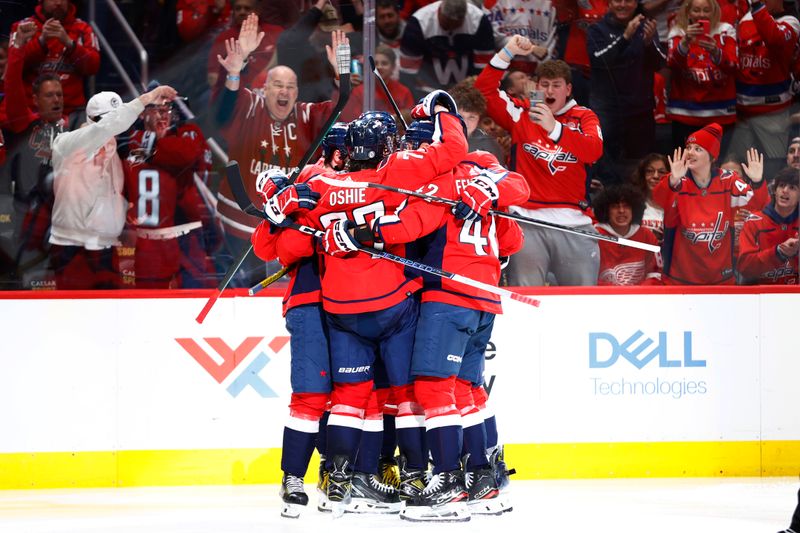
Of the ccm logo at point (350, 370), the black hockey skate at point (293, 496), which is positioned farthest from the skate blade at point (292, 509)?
the ccm logo at point (350, 370)

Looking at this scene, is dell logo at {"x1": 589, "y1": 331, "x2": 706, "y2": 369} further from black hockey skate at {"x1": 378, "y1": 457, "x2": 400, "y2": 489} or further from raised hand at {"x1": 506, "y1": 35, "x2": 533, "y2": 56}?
raised hand at {"x1": 506, "y1": 35, "x2": 533, "y2": 56}

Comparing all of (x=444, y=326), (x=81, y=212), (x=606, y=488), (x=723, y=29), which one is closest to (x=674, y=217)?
(x=723, y=29)

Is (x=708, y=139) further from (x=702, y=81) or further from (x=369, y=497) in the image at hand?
(x=369, y=497)

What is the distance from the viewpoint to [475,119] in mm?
5176

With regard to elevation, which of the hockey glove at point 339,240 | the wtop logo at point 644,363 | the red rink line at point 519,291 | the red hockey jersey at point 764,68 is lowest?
the wtop logo at point 644,363

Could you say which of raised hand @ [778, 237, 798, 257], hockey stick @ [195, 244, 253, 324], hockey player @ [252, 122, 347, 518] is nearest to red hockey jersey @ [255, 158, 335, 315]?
hockey player @ [252, 122, 347, 518]

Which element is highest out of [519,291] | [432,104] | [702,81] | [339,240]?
[702,81]

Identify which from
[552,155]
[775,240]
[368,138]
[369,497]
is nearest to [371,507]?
[369,497]

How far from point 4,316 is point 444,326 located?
6.57 feet

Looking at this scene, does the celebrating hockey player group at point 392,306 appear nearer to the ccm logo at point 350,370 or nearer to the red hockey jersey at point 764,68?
the ccm logo at point 350,370

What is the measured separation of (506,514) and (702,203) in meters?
1.91

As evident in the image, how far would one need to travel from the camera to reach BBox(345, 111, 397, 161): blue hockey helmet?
3975mm

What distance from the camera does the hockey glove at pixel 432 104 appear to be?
161 inches

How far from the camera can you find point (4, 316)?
4.79 metres
